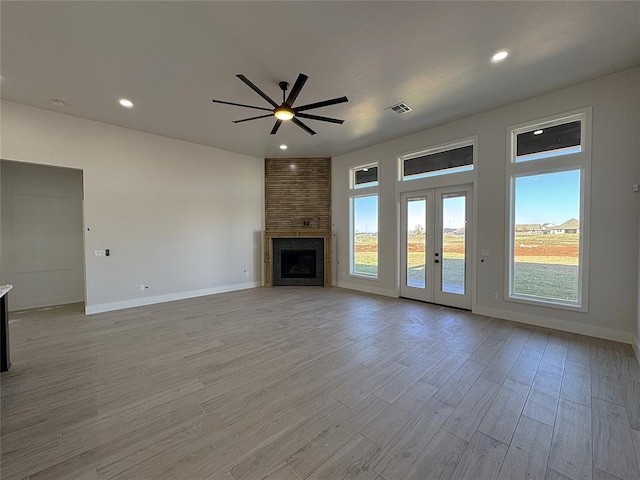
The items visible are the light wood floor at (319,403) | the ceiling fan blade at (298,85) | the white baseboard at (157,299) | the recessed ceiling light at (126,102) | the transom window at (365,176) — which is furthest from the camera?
the transom window at (365,176)

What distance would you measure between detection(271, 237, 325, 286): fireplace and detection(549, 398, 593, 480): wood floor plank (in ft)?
18.3

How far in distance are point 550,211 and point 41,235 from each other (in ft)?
30.9

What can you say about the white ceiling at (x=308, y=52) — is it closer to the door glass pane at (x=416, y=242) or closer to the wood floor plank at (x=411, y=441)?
the door glass pane at (x=416, y=242)

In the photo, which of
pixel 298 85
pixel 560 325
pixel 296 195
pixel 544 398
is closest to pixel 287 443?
pixel 544 398

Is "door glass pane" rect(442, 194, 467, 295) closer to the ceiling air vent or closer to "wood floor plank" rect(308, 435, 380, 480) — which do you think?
the ceiling air vent

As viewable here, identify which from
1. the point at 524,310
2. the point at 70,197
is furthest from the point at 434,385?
the point at 70,197

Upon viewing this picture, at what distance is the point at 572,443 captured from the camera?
181 cm

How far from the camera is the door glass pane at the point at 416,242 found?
5609 millimetres

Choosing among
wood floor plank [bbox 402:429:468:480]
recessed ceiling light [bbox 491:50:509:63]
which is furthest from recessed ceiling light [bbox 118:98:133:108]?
wood floor plank [bbox 402:429:468:480]

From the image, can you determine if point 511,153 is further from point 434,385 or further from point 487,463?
point 487,463

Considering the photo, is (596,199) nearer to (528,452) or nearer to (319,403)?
(528,452)

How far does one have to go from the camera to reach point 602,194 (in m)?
3.59

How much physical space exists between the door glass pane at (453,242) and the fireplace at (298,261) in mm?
3224

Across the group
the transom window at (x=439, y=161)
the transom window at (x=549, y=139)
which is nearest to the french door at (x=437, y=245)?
the transom window at (x=439, y=161)
